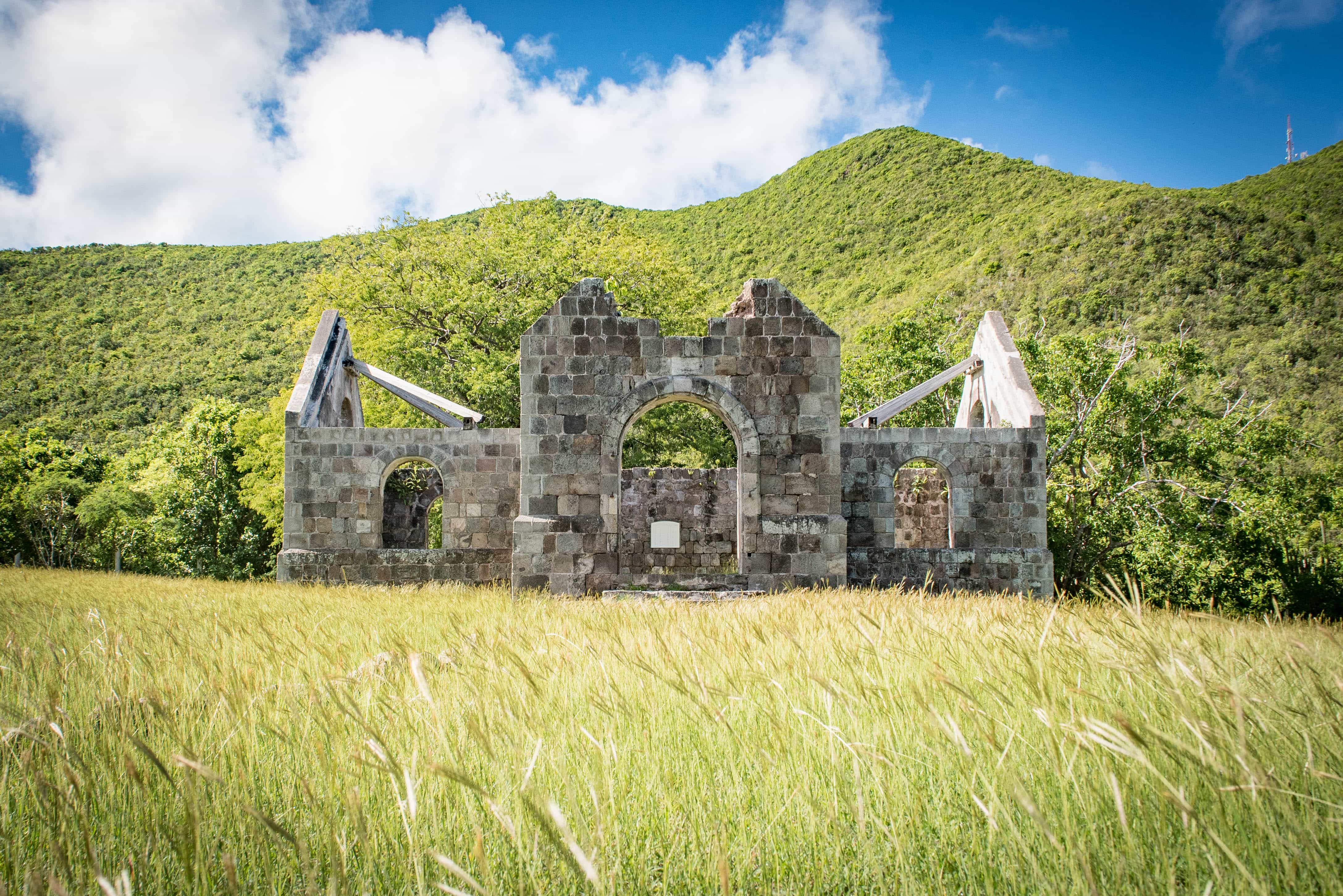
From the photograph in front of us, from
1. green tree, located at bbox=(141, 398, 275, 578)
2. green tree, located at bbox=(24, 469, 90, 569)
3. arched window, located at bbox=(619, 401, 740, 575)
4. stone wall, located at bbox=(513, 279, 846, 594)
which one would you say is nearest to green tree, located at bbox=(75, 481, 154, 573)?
green tree, located at bbox=(24, 469, 90, 569)

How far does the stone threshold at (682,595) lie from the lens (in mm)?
9484

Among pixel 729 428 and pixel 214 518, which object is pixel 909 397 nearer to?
pixel 729 428

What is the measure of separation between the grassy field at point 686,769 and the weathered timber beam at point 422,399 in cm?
979

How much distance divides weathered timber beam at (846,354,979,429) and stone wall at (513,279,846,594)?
2.46 m

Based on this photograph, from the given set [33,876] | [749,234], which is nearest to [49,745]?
[33,876]

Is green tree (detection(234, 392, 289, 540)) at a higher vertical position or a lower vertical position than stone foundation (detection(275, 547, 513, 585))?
higher

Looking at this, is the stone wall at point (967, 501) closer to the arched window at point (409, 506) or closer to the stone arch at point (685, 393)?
the stone arch at point (685, 393)

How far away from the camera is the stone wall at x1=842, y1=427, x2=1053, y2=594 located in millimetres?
11727

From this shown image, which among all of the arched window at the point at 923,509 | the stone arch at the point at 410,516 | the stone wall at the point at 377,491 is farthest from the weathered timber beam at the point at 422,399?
the arched window at the point at 923,509

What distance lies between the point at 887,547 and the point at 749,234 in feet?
148

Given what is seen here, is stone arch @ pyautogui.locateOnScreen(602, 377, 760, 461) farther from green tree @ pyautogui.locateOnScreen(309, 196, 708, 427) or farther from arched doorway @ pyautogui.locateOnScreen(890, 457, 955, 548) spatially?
green tree @ pyautogui.locateOnScreen(309, 196, 708, 427)

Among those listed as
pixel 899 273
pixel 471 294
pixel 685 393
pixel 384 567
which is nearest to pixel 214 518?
pixel 471 294

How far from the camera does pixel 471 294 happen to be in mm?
20188

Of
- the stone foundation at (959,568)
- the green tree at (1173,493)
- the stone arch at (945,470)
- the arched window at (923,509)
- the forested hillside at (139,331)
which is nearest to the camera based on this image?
the stone foundation at (959,568)
